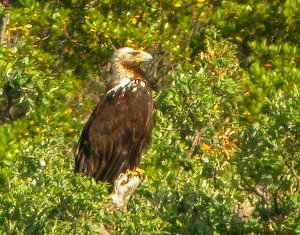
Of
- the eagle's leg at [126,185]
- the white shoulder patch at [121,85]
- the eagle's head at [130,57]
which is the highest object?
the eagle's head at [130,57]

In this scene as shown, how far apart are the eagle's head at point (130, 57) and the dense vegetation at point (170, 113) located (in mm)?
436

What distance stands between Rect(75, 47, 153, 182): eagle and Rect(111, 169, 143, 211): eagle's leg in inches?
2.9

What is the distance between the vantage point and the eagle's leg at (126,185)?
1189cm

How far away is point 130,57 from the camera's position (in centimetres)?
1272

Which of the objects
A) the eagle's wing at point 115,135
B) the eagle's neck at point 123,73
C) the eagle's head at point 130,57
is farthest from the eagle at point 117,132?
the eagle's head at point 130,57

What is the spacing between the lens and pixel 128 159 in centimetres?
1231

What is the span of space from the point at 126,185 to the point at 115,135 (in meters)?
0.51

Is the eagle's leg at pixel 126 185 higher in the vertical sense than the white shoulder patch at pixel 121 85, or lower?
lower

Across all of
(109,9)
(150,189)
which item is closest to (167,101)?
(150,189)

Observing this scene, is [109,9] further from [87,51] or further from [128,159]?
[128,159]

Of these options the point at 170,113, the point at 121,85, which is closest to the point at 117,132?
the point at 121,85

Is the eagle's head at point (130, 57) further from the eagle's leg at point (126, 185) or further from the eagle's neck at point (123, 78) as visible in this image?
the eagle's leg at point (126, 185)

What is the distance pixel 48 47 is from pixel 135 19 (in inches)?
44.5

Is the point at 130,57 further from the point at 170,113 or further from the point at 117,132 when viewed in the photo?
the point at 170,113
